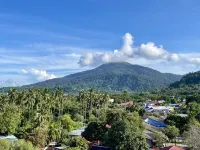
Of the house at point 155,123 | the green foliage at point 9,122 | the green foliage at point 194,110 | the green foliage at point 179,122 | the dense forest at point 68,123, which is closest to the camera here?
the dense forest at point 68,123

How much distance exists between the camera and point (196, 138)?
37.0 meters

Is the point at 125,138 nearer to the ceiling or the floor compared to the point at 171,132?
nearer to the ceiling

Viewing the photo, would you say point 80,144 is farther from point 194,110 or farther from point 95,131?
point 194,110

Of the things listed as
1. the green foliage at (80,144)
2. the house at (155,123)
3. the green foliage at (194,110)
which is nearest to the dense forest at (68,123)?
the green foliage at (80,144)

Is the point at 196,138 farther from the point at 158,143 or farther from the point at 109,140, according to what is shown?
the point at 158,143

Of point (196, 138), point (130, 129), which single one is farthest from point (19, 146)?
point (196, 138)

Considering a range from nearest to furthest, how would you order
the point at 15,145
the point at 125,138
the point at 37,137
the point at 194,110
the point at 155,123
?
the point at 15,145, the point at 125,138, the point at 37,137, the point at 155,123, the point at 194,110

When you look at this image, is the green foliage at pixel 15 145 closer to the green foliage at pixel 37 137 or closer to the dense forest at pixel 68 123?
the dense forest at pixel 68 123

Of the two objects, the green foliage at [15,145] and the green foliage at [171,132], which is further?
the green foliage at [171,132]

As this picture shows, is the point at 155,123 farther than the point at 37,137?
Yes

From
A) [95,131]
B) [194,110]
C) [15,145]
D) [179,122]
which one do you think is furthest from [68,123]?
[194,110]

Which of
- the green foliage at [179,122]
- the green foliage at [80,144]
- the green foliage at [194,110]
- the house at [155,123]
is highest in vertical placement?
the green foliage at [194,110]

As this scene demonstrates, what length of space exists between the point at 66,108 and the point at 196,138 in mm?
56481

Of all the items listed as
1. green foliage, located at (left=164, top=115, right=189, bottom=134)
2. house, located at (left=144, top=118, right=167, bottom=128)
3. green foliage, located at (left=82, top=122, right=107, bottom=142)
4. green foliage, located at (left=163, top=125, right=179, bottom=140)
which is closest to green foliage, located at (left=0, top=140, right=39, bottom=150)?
green foliage, located at (left=82, top=122, right=107, bottom=142)
